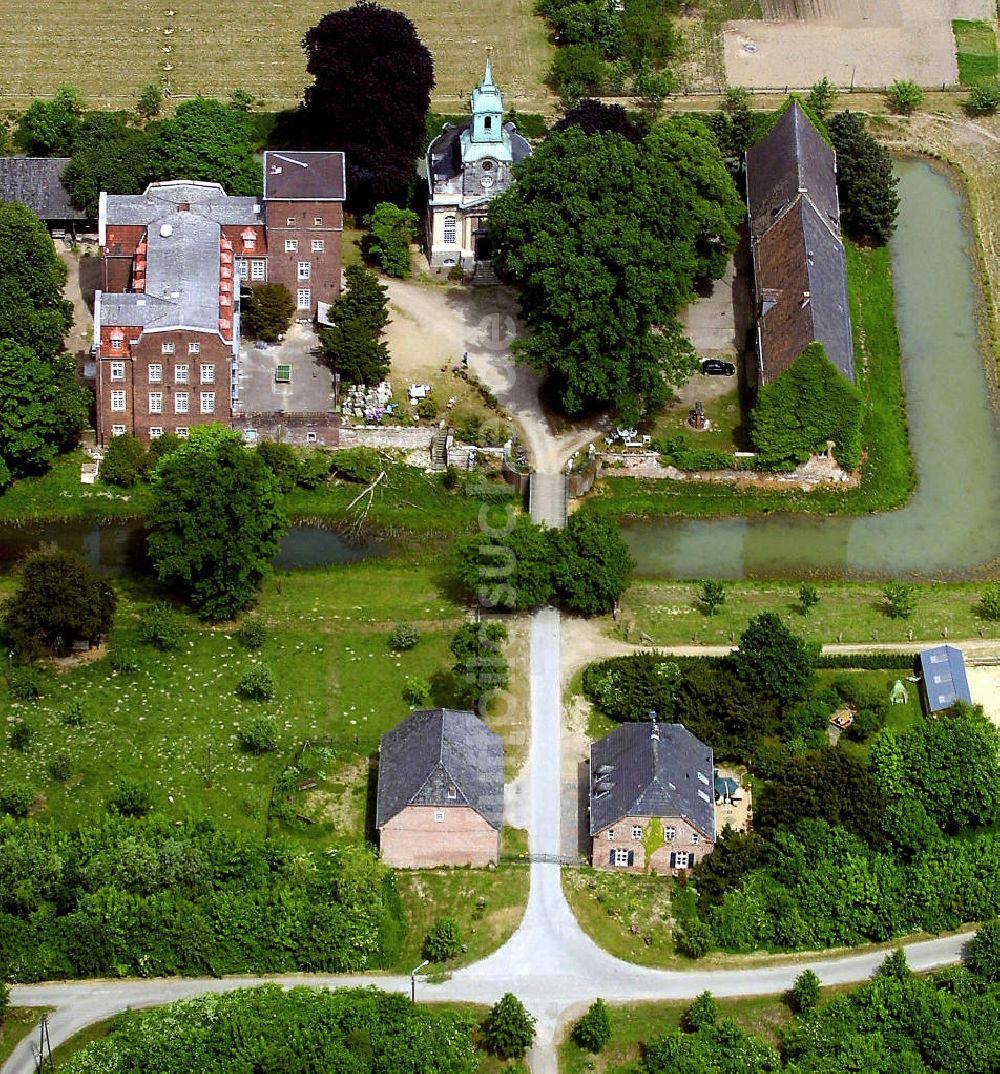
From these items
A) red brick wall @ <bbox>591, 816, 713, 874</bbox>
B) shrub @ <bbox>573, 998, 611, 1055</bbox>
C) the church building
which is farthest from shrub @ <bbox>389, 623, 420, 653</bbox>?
the church building

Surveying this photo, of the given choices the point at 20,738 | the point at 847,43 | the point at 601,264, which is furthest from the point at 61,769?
the point at 847,43

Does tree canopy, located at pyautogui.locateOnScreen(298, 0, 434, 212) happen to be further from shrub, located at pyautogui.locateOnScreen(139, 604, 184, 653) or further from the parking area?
shrub, located at pyautogui.locateOnScreen(139, 604, 184, 653)

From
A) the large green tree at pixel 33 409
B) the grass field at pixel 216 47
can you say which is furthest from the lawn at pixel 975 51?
the large green tree at pixel 33 409

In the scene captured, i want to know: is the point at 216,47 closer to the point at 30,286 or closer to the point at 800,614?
the point at 30,286

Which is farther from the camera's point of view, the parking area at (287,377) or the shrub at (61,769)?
the parking area at (287,377)

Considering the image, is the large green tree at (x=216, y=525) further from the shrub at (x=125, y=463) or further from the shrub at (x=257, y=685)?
the shrub at (x=125, y=463)

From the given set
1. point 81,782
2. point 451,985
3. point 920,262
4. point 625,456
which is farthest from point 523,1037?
point 920,262
